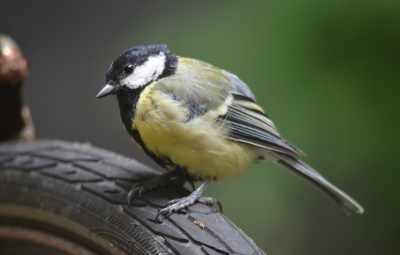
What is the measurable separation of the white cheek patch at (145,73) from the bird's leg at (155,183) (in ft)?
0.83

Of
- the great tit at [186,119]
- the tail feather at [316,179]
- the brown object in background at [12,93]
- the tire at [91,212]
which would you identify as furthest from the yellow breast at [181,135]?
the brown object in background at [12,93]

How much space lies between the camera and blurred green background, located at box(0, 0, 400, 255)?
1622 mm

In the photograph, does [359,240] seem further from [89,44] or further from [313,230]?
[89,44]

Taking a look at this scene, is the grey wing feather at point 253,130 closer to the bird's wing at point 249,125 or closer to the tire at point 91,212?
the bird's wing at point 249,125

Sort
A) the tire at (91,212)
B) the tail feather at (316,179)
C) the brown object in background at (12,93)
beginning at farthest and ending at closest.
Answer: the brown object in background at (12,93) < the tail feather at (316,179) < the tire at (91,212)

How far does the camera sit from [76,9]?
8.19 ft

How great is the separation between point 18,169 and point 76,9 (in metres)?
1.47

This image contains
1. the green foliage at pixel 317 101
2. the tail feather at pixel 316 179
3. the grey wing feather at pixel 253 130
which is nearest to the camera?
the grey wing feather at pixel 253 130

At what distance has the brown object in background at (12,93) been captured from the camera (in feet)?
4.85

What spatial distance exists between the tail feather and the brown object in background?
36.1 inches

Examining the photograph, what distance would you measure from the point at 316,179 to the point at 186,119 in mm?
504

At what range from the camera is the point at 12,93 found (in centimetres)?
154

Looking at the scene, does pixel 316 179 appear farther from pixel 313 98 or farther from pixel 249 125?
pixel 313 98

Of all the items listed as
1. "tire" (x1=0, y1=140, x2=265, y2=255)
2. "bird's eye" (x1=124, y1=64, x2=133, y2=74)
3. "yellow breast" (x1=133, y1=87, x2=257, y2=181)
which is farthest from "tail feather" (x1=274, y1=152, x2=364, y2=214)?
"bird's eye" (x1=124, y1=64, x2=133, y2=74)
